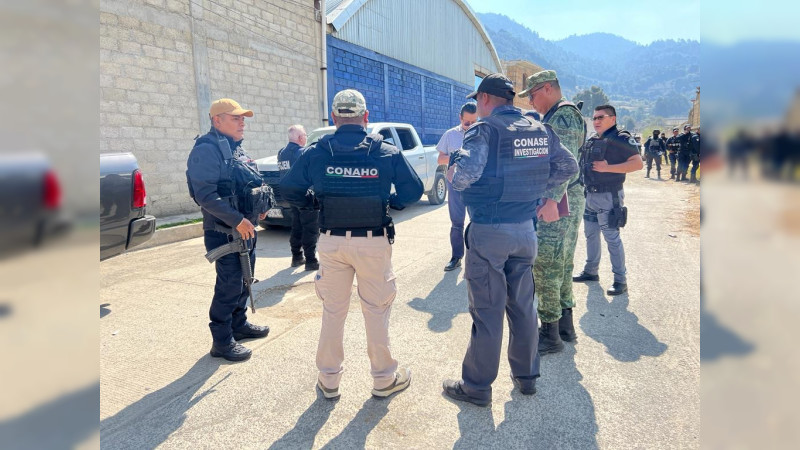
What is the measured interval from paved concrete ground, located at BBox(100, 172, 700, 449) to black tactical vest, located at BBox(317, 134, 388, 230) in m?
1.11

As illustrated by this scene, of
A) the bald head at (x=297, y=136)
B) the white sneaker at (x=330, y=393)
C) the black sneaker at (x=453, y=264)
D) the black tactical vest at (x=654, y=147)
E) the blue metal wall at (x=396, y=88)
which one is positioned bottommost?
the white sneaker at (x=330, y=393)

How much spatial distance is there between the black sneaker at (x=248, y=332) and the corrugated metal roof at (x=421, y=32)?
1123 centimetres

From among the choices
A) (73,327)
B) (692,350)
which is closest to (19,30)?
(73,327)

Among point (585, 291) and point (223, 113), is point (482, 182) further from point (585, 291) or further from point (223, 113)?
point (585, 291)

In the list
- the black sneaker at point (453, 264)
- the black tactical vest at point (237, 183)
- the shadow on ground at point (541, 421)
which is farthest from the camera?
the black sneaker at point (453, 264)

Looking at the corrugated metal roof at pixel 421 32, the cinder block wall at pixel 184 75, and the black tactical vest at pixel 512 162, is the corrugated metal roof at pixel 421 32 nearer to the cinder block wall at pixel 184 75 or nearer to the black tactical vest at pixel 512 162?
the cinder block wall at pixel 184 75

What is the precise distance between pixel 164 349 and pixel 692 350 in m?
4.00

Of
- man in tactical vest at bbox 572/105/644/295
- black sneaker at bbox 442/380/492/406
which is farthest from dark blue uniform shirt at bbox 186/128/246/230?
man in tactical vest at bbox 572/105/644/295

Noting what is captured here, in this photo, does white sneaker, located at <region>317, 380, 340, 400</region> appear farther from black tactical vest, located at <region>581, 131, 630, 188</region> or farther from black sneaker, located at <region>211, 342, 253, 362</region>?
black tactical vest, located at <region>581, 131, 630, 188</region>

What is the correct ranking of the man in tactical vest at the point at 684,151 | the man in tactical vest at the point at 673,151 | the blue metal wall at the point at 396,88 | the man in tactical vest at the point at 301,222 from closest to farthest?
the man in tactical vest at the point at 301,222 → the blue metal wall at the point at 396,88 → the man in tactical vest at the point at 684,151 → the man in tactical vest at the point at 673,151

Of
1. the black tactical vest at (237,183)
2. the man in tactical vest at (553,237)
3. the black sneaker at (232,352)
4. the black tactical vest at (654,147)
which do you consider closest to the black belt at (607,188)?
the man in tactical vest at (553,237)

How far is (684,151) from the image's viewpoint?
15.5 m

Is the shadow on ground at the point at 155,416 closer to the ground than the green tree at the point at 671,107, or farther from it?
closer to the ground

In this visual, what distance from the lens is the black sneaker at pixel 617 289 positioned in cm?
448
